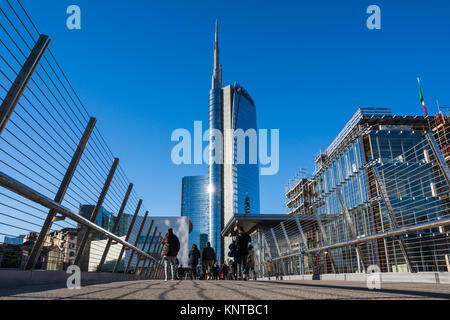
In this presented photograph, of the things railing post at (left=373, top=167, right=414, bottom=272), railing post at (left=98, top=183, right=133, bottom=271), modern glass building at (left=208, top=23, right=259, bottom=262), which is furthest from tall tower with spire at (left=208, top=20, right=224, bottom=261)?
railing post at (left=373, top=167, right=414, bottom=272)

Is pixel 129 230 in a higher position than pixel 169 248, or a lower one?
higher

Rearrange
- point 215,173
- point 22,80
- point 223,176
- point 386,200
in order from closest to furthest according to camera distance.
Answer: point 22,80 < point 386,200 < point 223,176 < point 215,173

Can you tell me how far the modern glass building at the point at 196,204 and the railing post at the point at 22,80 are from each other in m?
154

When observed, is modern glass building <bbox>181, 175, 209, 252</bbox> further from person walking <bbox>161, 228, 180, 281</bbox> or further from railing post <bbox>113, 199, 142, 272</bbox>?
railing post <bbox>113, 199, 142, 272</bbox>

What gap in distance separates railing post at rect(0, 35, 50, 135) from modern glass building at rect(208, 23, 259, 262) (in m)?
127

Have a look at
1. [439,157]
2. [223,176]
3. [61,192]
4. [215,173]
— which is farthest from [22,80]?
[215,173]

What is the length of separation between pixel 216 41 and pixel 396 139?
175 meters

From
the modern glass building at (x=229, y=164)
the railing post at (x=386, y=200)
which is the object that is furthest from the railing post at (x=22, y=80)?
the modern glass building at (x=229, y=164)

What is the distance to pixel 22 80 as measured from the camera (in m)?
3.44

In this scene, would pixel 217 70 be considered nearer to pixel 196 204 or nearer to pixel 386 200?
pixel 196 204

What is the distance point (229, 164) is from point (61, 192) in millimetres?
137056

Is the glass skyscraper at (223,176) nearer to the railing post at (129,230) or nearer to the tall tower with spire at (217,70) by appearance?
the tall tower with spire at (217,70)
